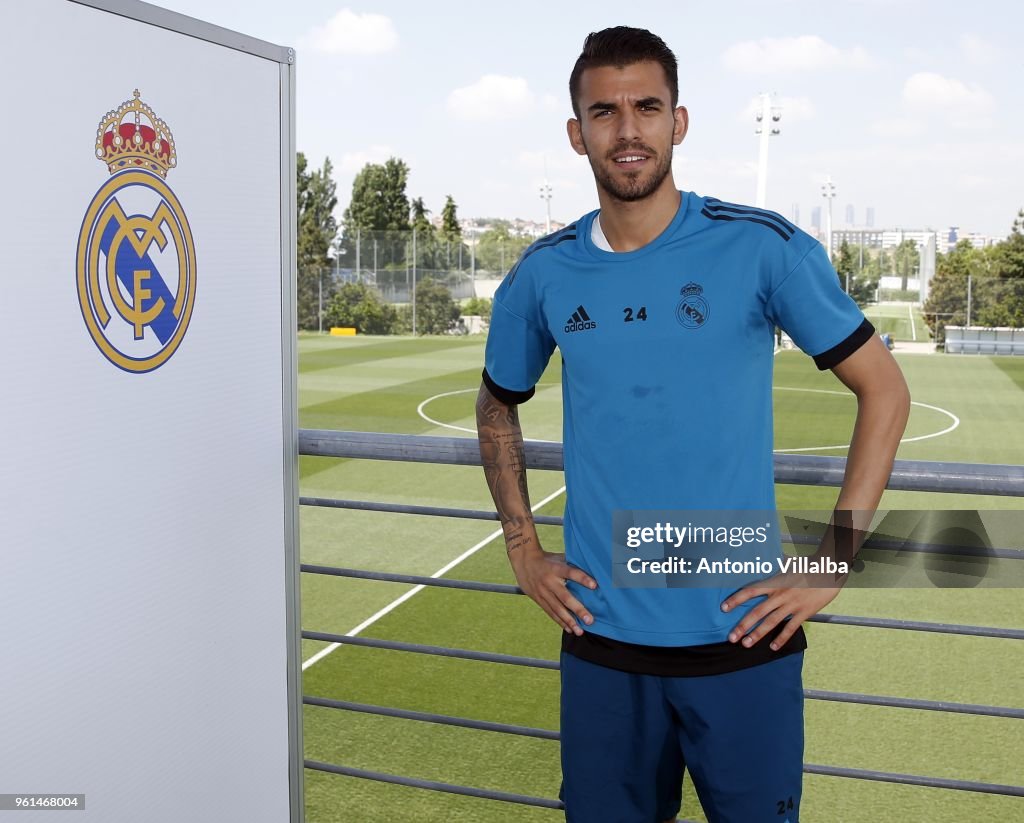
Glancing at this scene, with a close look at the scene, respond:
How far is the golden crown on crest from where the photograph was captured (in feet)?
Result: 6.20

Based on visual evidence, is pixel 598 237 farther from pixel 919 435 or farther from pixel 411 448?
pixel 919 435

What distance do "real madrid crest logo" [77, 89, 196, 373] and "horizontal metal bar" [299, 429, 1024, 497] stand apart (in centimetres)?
49

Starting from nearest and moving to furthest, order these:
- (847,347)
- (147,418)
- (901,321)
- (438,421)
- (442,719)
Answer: (847,347) → (147,418) → (442,719) → (438,421) → (901,321)

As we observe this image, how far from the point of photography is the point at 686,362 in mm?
1775

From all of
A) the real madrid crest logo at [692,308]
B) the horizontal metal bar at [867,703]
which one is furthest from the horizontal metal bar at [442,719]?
the real madrid crest logo at [692,308]

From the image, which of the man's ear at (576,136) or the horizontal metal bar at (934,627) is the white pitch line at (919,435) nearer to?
the horizontal metal bar at (934,627)

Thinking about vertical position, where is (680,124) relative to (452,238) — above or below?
below

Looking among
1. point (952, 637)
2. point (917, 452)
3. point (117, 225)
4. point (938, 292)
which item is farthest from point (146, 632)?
point (938, 292)

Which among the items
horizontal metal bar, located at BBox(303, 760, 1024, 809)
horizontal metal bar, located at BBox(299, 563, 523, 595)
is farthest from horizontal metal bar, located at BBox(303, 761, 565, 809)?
horizontal metal bar, located at BBox(299, 563, 523, 595)

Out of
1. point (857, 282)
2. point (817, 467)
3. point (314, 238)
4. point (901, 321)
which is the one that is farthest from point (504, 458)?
point (857, 282)

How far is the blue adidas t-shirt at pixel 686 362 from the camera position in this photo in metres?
1.74

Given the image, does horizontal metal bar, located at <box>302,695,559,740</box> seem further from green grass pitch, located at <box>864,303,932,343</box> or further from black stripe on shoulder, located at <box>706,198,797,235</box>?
green grass pitch, located at <box>864,303,932,343</box>

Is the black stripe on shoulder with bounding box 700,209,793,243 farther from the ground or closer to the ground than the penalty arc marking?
farther from the ground

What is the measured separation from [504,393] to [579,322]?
0.30 meters
